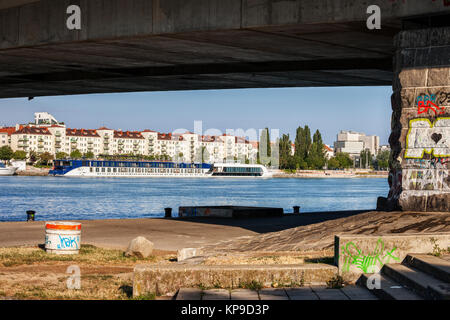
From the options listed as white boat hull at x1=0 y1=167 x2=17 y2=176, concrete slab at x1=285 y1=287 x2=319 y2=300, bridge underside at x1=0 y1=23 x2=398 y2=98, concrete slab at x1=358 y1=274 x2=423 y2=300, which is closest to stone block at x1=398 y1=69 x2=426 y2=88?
bridge underside at x1=0 y1=23 x2=398 y2=98

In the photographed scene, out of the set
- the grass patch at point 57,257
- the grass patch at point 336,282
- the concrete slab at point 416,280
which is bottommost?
the grass patch at point 57,257

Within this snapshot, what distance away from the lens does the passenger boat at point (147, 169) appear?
541ft

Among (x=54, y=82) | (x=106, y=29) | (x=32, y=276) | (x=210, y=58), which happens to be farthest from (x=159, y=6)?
(x=54, y=82)

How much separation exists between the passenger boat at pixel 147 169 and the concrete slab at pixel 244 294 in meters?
156

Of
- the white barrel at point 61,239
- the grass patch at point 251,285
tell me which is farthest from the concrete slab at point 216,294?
the white barrel at point 61,239

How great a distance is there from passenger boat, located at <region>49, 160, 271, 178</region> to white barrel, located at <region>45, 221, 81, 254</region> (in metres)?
149

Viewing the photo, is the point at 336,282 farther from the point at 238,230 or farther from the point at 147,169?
the point at 147,169

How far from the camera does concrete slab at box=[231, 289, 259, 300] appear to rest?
9062 millimetres

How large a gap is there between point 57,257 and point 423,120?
9.76 metres

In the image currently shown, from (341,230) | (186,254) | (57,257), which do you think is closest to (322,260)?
(341,230)

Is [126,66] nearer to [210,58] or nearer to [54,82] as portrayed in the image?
[210,58]

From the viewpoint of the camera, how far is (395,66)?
15.5 metres

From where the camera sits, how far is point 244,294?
9.34 m

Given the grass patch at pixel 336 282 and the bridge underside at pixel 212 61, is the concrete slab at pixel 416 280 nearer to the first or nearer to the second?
the grass patch at pixel 336 282
